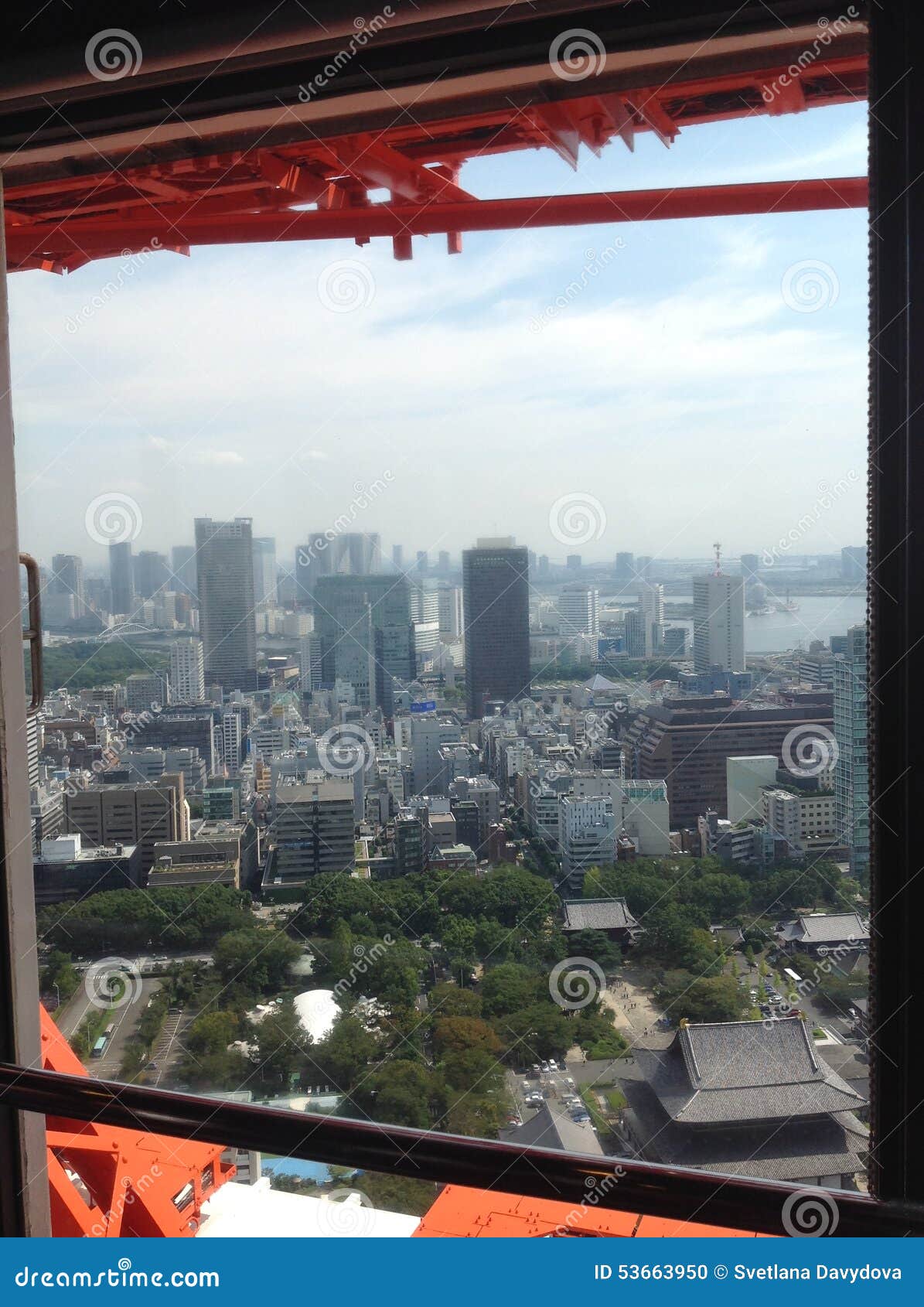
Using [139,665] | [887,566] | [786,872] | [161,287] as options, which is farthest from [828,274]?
[161,287]

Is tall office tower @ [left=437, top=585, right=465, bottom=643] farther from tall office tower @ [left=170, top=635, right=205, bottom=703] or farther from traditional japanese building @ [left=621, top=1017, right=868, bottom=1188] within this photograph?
traditional japanese building @ [left=621, top=1017, right=868, bottom=1188]

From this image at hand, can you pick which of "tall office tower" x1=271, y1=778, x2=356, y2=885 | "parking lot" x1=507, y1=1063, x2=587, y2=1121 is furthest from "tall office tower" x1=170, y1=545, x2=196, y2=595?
"parking lot" x1=507, y1=1063, x2=587, y2=1121

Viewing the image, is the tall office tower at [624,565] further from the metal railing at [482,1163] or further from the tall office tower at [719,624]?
the metal railing at [482,1163]

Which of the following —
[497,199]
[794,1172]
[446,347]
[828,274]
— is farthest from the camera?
[446,347]

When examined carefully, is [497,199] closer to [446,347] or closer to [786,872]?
[786,872]

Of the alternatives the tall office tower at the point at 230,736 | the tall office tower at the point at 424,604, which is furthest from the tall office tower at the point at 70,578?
the tall office tower at the point at 424,604

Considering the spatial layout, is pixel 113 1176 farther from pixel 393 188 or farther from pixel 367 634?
pixel 393 188
